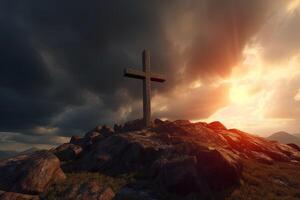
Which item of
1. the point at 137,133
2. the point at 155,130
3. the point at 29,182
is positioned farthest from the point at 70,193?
the point at 155,130

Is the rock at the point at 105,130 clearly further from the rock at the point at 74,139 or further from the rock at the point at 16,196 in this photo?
the rock at the point at 16,196

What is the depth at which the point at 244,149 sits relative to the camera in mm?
25953

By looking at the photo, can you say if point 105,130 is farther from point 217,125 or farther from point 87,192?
point 87,192

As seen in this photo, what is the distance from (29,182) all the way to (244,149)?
2007 cm

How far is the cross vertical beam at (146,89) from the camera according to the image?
28.4 metres

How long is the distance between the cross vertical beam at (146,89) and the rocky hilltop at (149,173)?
318 cm

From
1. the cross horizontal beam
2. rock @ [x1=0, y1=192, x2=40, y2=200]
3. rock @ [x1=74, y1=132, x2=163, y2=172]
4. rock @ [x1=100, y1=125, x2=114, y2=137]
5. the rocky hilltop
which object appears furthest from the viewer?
rock @ [x1=100, y1=125, x2=114, y2=137]

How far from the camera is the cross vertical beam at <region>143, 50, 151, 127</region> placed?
28391 mm

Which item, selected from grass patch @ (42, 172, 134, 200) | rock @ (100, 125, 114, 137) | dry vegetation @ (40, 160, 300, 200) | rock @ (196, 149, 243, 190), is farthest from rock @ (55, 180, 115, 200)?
rock @ (100, 125, 114, 137)

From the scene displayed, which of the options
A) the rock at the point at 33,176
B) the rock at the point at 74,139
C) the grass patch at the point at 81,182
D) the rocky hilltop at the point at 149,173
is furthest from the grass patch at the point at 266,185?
the rock at the point at 74,139

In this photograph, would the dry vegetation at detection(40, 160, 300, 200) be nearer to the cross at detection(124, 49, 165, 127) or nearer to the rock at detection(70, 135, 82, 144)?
the cross at detection(124, 49, 165, 127)

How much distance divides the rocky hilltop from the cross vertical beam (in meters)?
3.18

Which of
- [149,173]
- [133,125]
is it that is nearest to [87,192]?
[149,173]

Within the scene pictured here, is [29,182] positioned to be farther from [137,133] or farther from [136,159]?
[137,133]
